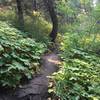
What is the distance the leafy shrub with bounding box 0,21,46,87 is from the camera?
618cm

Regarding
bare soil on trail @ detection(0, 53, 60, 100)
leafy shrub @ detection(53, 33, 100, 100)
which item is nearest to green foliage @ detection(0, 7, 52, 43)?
leafy shrub @ detection(53, 33, 100, 100)

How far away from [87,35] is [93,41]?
0.56 meters

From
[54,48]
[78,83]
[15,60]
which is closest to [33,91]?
[15,60]

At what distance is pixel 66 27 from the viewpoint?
1510 centimetres

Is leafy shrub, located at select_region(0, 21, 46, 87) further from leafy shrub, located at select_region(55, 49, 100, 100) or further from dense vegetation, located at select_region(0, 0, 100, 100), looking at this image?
leafy shrub, located at select_region(55, 49, 100, 100)

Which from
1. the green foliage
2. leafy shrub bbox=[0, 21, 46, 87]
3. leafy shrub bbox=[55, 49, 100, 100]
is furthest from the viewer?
the green foliage

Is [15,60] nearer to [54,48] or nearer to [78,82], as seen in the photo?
[78,82]

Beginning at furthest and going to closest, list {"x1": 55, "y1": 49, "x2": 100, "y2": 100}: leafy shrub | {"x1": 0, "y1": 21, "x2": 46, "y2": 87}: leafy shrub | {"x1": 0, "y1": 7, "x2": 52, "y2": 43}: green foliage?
1. {"x1": 0, "y1": 7, "x2": 52, "y2": 43}: green foliage
2. {"x1": 0, "y1": 21, "x2": 46, "y2": 87}: leafy shrub
3. {"x1": 55, "y1": 49, "x2": 100, "y2": 100}: leafy shrub

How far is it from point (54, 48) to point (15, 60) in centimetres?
588

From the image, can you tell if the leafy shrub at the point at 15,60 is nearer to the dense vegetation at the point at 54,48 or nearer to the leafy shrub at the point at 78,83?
the dense vegetation at the point at 54,48

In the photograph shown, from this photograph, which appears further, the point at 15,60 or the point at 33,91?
the point at 15,60

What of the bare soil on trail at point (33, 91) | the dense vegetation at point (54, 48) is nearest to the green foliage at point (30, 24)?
the dense vegetation at point (54, 48)

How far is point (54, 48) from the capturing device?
493 inches

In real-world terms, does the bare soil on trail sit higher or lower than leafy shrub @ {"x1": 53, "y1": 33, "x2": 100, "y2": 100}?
lower
